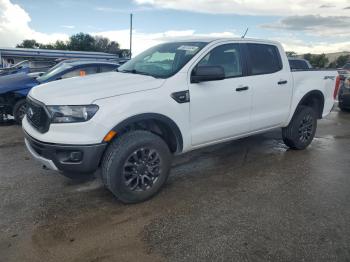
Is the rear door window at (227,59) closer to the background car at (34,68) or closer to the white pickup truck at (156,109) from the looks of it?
the white pickup truck at (156,109)

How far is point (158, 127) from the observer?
3824mm

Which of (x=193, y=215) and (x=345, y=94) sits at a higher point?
(x=345, y=94)

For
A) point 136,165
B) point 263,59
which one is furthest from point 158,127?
point 263,59

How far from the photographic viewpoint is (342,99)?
402 inches

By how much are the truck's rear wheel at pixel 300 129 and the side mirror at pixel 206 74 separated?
2.16 meters

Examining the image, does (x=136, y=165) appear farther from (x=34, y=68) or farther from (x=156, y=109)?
(x=34, y=68)

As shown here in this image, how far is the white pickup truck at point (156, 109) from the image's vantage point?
3178 mm

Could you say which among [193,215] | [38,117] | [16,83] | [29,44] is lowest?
[193,215]

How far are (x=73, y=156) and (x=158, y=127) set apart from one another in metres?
1.07

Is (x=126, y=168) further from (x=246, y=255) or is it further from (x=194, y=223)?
(x=246, y=255)

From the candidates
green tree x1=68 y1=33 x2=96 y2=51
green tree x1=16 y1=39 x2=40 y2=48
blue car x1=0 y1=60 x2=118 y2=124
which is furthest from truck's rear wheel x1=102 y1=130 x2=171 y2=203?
green tree x1=16 y1=39 x2=40 y2=48

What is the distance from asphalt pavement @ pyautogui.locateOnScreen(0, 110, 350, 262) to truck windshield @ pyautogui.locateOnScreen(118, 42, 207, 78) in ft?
4.73

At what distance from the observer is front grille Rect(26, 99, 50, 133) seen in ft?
10.8

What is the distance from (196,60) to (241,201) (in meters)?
1.74
